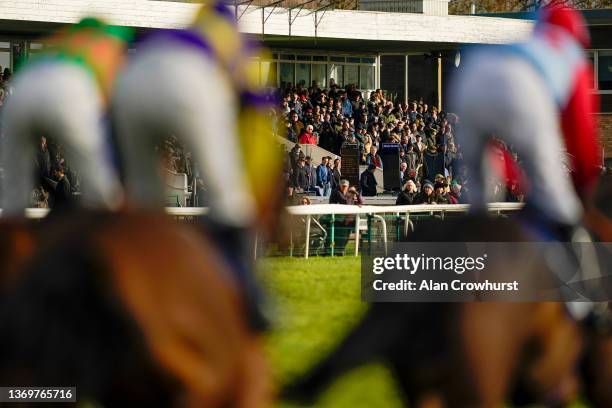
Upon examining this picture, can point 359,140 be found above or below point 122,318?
above

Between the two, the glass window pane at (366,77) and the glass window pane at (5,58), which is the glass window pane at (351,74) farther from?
the glass window pane at (5,58)

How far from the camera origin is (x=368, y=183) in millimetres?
24844

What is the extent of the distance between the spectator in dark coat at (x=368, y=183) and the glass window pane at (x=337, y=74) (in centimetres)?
1177

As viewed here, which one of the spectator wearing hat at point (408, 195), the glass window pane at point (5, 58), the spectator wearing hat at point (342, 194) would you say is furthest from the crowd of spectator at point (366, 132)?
the glass window pane at point (5, 58)

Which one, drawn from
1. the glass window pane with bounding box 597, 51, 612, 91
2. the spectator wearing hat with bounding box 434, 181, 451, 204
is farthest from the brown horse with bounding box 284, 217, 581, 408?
the glass window pane with bounding box 597, 51, 612, 91

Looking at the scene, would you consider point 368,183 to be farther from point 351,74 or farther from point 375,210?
point 351,74

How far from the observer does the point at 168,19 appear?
97.3ft

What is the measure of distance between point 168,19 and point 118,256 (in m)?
26.2

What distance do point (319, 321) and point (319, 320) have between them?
0.08 metres

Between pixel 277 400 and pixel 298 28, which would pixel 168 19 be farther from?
pixel 277 400

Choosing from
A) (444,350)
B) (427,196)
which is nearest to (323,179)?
(427,196)

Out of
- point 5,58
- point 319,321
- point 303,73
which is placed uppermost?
point 303,73


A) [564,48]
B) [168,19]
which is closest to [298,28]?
[168,19]

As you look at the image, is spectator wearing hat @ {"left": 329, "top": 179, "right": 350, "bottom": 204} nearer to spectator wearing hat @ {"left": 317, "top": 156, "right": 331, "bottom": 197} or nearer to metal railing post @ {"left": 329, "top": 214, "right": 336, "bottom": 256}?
metal railing post @ {"left": 329, "top": 214, "right": 336, "bottom": 256}
